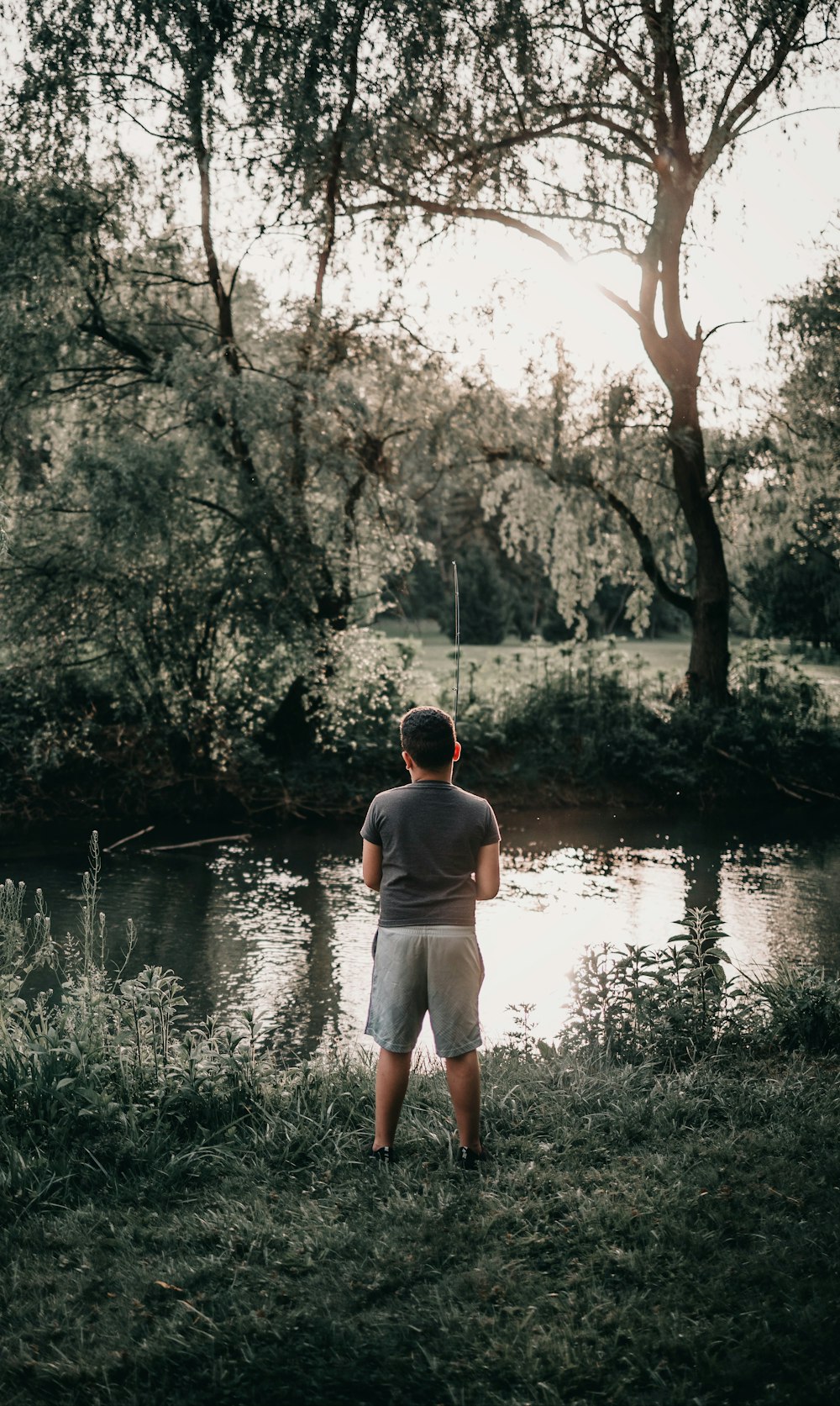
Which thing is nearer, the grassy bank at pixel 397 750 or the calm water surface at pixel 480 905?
the calm water surface at pixel 480 905

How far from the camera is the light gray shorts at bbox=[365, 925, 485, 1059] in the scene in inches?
179

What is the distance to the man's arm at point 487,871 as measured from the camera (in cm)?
465

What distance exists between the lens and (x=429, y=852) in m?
4.59

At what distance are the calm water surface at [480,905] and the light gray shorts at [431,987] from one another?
2.87 metres

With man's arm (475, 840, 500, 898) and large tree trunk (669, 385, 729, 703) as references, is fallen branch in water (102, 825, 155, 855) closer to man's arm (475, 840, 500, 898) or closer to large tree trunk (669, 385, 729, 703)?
man's arm (475, 840, 500, 898)

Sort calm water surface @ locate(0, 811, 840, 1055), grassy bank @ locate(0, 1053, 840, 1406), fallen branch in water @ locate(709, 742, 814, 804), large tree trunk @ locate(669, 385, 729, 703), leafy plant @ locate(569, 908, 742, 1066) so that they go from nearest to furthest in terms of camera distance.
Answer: grassy bank @ locate(0, 1053, 840, 1406) → leafy plant @ locate(569, 908, 742, 1066) → calm water surface @ locate(0, 811, 840, 1055) → fallen branch in water @ locate(709, 742, 814, 804) → large tree trunk @ locate(669, 385, 729, 703)

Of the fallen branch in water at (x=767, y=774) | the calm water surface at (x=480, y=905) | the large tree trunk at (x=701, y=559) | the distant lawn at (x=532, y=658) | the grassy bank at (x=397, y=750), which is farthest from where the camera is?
the distant lawn at (x=532, y=658)

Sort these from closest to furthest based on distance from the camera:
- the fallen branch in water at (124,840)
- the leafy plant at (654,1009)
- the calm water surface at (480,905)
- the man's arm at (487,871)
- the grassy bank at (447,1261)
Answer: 1. the grassy bank at (447,1261)
2. the man's arm at (487,871)
3. the leafy plant at (654,1009)
4. the calm water surface at (480,905)
5. the fallen branch in water at (124,840)

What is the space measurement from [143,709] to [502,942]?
22.5ft

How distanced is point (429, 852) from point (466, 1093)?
3.06 ft

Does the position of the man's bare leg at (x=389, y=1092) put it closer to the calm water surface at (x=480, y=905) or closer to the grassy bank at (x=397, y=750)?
the calm water surface at (x=480, y=905)

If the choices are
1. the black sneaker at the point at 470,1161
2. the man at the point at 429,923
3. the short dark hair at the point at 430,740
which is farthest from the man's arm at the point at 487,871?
the black sneaker at the point at 470,1161

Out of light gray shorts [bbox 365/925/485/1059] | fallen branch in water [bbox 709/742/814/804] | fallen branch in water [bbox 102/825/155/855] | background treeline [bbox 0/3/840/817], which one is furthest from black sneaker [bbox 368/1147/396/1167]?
fallen branch in water [bbox 709/742/814/804]

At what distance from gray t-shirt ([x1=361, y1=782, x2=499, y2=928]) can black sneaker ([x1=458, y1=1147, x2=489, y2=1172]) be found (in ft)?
2.90
